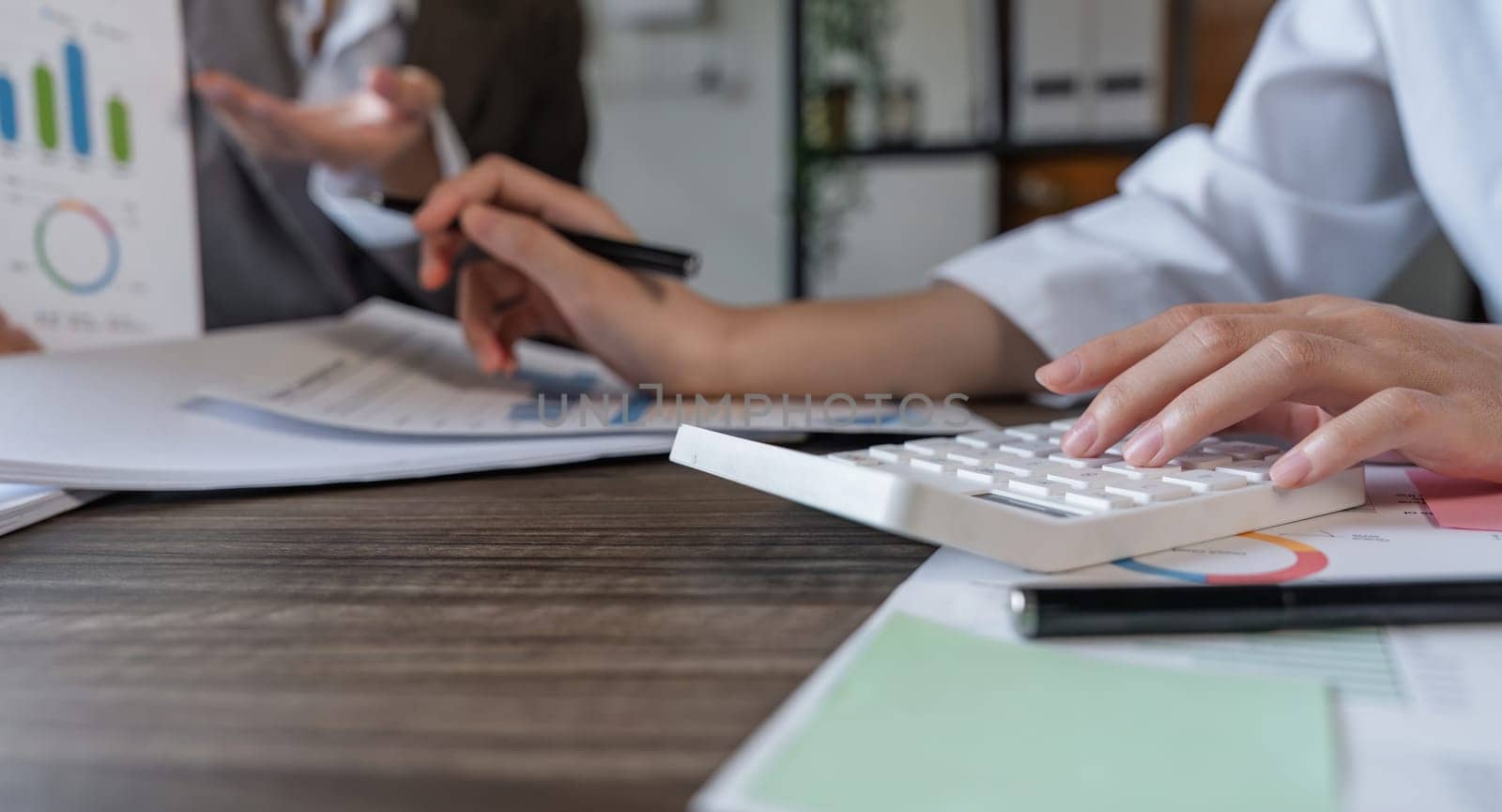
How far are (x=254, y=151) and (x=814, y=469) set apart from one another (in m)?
0.83

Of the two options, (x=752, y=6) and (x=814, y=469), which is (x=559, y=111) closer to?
(x=814, y=469)

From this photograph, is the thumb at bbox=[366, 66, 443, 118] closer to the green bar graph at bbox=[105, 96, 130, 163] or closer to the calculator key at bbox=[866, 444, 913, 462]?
the green bar graph at bbox=[105, 96, 130, 163]

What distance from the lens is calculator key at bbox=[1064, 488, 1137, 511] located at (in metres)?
0.31

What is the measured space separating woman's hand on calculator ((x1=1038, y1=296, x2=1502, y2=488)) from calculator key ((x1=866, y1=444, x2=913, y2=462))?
2.4 inches

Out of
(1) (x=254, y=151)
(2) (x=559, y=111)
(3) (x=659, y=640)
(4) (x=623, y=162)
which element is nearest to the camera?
(3) (x=659, y=640)

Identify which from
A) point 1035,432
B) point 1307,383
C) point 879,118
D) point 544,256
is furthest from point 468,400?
point 879,118

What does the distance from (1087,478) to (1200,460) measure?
0.07m

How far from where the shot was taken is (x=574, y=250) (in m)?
0.70

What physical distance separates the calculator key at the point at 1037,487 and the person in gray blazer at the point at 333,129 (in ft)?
2.22

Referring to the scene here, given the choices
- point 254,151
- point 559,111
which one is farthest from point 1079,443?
point 559,111

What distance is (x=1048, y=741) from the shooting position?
0.19 meters

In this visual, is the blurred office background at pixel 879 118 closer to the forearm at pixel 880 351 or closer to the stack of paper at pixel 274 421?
the forearm at pixel 880 351

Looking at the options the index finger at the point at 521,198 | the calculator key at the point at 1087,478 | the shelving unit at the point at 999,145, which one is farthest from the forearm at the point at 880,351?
the shelving unit at the point at 999,145

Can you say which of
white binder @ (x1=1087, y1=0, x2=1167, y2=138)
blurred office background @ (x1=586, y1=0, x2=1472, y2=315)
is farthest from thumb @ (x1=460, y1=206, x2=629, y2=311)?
white binder @ (x1=1087, y1=0, x2=1167, y2=138)
